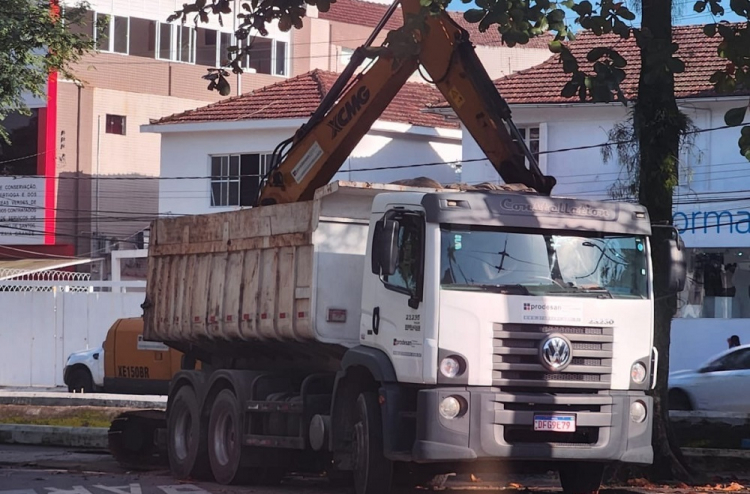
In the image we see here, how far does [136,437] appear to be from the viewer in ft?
52.9

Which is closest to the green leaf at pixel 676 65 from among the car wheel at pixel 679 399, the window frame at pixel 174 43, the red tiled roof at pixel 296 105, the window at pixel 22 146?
the car wheel at pixel 679 399

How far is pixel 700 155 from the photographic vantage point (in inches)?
1178

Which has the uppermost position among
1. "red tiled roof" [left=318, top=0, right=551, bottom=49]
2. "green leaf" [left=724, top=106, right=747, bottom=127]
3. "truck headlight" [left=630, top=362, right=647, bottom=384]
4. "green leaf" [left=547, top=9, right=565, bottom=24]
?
"red tiled roof" [left=318, top=0, right=551, bottom=49]

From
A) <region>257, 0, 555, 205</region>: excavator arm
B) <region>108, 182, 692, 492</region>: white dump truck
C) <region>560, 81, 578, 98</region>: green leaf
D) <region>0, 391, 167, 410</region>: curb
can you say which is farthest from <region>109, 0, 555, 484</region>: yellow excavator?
<region>0, 391, 167, 410</region>: curb

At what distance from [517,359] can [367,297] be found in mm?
1678

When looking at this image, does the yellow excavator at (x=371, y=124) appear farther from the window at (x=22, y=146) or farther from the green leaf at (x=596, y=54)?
the window at (x=22, y=146)

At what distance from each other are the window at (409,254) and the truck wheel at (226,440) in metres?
3.29

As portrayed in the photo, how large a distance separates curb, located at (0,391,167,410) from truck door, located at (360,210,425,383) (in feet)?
29.9

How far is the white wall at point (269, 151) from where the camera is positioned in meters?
35.6

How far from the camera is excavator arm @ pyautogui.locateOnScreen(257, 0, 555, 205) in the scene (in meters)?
12.9

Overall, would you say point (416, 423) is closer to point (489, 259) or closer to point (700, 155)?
point (489, 259)

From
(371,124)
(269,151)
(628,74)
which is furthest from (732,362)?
(269,151)

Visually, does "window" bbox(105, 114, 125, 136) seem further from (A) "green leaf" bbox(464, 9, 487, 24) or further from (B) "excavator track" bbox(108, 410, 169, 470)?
(A) "green leaf" bbox(464, 9, 487, 24)

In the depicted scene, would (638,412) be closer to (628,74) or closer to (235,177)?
(628,74)
